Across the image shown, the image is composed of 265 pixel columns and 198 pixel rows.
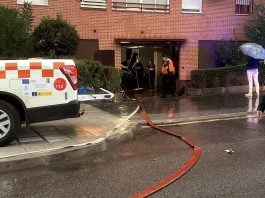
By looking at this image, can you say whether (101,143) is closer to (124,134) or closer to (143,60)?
(124,134)

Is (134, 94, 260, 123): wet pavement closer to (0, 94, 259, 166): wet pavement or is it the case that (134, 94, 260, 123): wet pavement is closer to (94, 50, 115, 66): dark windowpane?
(0, 94, 259, 166): wet pavement

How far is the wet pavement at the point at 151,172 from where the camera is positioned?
5859 mm

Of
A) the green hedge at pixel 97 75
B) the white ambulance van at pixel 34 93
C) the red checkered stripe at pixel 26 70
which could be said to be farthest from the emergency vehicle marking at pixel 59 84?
the green hedge at pixel 97 75

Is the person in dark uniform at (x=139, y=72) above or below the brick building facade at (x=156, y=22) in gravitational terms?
below

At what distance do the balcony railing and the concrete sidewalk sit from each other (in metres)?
7.48

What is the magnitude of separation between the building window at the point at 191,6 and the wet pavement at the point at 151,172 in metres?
11.7

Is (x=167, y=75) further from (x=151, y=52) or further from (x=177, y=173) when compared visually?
(x=177, y=173)

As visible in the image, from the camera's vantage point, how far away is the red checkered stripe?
7.79 m

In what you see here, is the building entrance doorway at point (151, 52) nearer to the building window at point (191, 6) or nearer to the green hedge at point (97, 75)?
the building window at point (191, 6)

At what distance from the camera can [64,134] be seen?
28.8 ft

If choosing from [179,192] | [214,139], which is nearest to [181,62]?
[214,139]

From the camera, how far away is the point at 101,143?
8.05m

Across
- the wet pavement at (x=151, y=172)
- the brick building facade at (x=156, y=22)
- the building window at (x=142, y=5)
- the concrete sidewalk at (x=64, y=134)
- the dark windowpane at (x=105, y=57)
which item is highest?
the building window at (x=142, y=5)

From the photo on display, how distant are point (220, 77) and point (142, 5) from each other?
404cm
